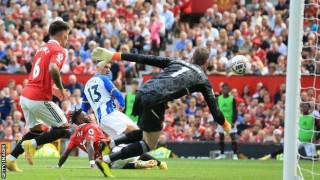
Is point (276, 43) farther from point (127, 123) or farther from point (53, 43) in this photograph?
point (53, 43)

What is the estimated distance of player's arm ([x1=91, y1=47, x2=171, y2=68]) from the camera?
13758mm

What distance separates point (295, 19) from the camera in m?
12.4

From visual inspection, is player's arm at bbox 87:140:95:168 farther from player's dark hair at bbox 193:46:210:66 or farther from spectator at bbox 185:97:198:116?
spectator at bbox 185:97:198:116

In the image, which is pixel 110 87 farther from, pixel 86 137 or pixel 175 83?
pixel 175 83

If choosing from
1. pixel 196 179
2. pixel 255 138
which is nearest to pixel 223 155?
pixel 255 138

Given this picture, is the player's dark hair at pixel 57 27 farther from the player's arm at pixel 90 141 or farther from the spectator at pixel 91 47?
the spectator at pixel 91 47

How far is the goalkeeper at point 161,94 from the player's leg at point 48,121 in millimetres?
1657

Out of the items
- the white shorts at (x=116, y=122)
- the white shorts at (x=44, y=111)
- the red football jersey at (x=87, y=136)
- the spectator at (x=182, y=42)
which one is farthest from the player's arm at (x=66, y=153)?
the spectator at (x=182, y=42)

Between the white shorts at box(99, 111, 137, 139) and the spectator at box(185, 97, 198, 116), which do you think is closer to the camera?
the white shorts at box(99, 111, 137, 139)

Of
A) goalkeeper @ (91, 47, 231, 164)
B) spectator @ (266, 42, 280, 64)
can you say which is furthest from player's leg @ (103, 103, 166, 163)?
spectator @ (266, 42, 280, 64)

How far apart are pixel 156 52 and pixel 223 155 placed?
6.35 meters

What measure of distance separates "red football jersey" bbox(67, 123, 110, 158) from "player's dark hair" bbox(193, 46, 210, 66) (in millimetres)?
4111

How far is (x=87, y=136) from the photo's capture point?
1891 cm

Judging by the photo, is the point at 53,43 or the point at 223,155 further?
the point at 223,155
